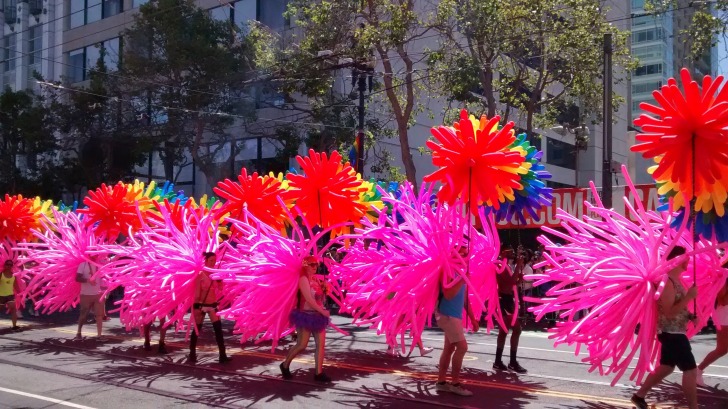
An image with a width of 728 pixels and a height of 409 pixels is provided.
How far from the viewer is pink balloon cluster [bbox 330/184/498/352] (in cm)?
812

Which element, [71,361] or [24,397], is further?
[71,361]

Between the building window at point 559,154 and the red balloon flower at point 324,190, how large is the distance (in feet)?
107

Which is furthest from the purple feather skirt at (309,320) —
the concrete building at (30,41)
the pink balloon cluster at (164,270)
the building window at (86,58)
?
the concrete building at (30,41)

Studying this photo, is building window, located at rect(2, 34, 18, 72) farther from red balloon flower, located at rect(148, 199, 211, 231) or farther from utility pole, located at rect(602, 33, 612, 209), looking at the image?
utility pole, located at rect(602, 33, 612, 209)

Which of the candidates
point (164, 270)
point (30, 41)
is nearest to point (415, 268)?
point (164, 270)

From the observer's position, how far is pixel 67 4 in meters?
A: 39.8

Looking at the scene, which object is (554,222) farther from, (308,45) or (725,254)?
(725,254)

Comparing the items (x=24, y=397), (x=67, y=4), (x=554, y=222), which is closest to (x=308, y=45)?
(x=554, y=222)

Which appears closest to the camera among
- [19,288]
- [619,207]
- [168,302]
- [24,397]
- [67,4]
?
[24,397]

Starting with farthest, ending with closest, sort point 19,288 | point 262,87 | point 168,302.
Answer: point 262,87 → point 19,288 → point 168,302

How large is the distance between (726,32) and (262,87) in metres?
15.5

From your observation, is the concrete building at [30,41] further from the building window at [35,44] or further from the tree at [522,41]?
the tree at [522,41]

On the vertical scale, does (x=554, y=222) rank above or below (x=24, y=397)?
above

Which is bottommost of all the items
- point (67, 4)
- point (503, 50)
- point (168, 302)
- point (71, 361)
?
point (71, 361)
